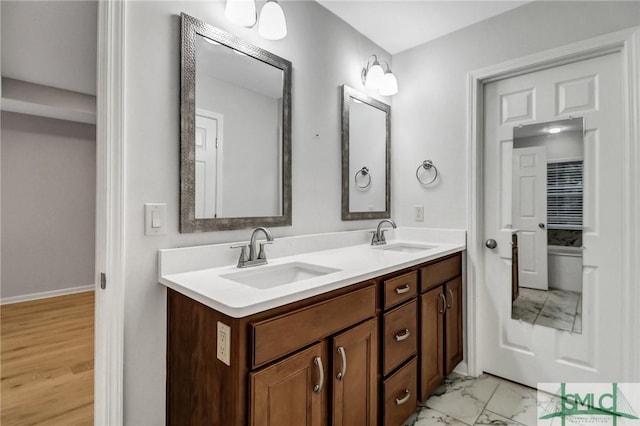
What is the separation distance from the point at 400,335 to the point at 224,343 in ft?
2.99

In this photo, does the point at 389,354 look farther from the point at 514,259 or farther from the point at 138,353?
the point at 514,259

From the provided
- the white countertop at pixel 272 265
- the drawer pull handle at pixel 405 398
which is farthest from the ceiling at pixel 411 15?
the drawer pull handle at pixel 405 398

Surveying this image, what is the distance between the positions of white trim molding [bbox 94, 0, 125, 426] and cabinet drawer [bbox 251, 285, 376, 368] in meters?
0.61

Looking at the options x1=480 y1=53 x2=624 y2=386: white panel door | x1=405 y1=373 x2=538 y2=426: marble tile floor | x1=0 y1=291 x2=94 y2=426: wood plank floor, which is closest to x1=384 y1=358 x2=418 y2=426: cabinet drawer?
x1=405 y1=373 x2=538 y2=426: marble tile floor

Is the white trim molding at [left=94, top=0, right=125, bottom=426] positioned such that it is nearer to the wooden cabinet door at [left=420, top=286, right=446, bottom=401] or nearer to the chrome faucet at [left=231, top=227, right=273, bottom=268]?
the chrome faucet at [left=231, top=227, right=273, bottom=268]

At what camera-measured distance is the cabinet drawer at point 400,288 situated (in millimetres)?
1411

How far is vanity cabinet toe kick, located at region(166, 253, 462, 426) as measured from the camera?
0.90m

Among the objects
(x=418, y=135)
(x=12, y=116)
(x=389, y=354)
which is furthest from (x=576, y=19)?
(x=12, y=116)

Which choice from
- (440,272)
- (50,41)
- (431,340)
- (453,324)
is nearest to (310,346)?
(431,340)

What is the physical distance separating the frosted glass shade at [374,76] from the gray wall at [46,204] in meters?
4.08

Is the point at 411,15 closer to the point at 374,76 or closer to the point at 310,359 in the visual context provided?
the point at 374,76

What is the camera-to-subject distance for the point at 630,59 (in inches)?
63.2

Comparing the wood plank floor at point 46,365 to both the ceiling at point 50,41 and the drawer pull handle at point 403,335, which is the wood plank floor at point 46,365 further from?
the ceiling at point 50,41

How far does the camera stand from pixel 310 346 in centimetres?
106
